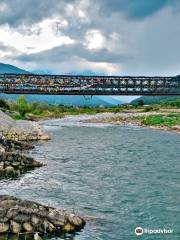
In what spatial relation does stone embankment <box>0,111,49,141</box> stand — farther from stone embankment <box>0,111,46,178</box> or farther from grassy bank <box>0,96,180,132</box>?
grassy bank <box>0,96,180,132</box>

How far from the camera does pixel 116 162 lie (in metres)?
44.2

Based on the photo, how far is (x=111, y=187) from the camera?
32094mm

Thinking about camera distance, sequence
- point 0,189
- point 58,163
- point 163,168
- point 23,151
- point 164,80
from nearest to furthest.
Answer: point 0,189 < point 163,168 < point 58,163 < point 23,151 < point 164,80

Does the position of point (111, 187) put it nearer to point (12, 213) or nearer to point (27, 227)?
point (27, 227)

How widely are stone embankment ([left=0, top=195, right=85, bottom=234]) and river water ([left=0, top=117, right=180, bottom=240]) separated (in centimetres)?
93

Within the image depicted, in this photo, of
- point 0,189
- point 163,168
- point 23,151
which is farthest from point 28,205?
A: point 23,151

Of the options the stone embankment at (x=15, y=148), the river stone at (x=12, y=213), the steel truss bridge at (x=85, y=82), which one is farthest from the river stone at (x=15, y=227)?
the steel truss bridge at (x=85, y=82)

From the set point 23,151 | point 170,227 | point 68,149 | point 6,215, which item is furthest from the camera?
point 68,149

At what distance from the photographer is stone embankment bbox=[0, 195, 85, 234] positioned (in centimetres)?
2130

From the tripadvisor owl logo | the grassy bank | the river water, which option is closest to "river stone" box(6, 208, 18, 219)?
the river water

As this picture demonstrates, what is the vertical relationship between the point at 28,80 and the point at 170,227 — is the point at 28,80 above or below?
above

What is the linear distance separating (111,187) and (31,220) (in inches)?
447

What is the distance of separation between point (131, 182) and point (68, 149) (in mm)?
21999

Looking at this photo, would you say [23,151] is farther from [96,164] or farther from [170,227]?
[170,227]
